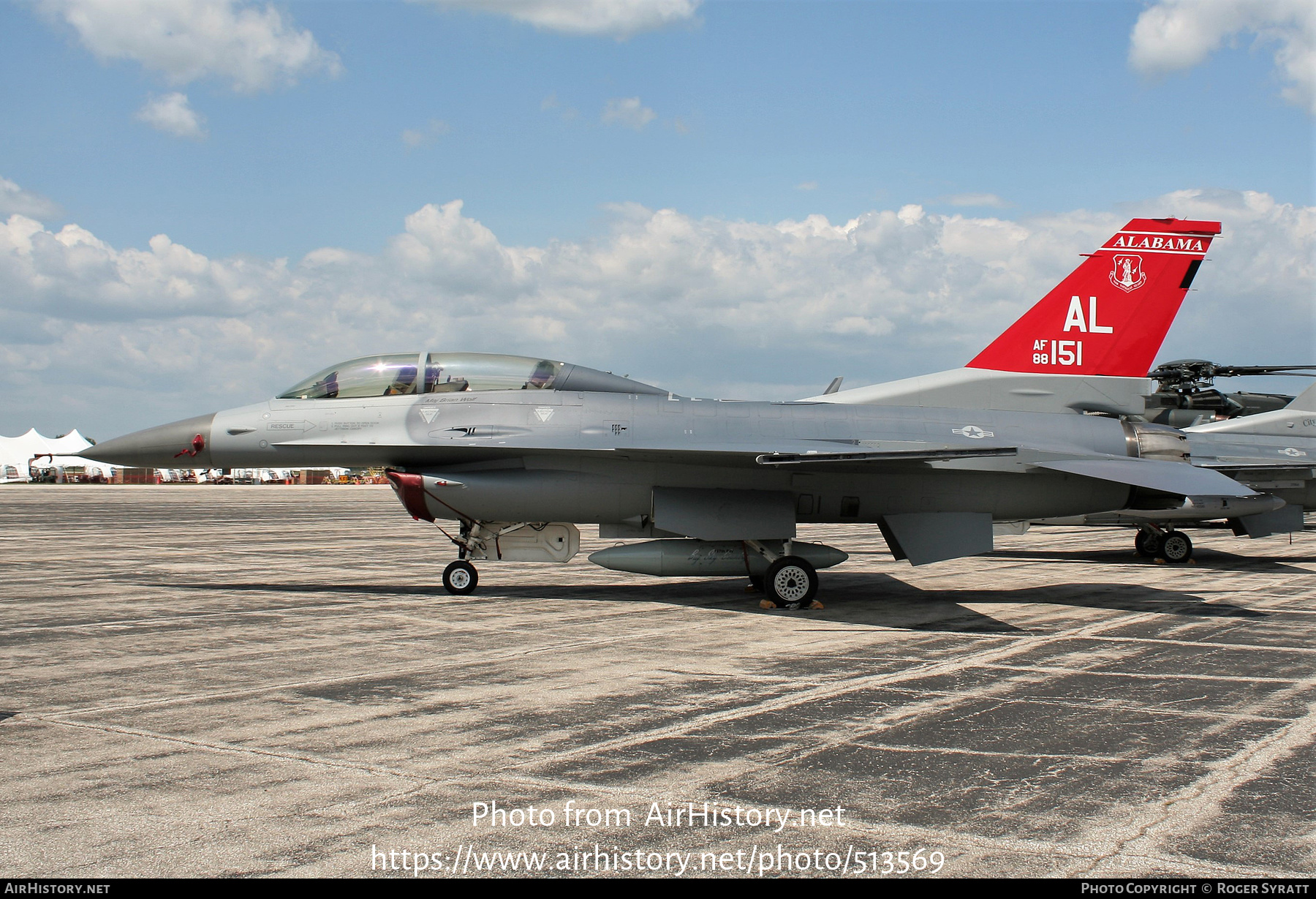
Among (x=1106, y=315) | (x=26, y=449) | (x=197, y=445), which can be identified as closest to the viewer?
(x=197, y=445)

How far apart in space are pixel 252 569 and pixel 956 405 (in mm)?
11184

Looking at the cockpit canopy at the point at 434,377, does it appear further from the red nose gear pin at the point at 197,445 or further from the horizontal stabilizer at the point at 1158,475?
the horizontal stabilizer at the point at 1158,475

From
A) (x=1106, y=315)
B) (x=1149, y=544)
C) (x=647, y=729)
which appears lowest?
(x=647, y=729)

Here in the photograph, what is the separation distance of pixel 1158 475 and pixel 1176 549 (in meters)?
7.55

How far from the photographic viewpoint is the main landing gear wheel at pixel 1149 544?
17766 millimetres

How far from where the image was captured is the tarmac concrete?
13.1ft

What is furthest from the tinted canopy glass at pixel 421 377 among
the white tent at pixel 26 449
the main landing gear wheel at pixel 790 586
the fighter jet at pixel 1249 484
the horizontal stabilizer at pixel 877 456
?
the white tent at pixel 26 449

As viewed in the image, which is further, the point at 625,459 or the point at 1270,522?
the point at 1270,522

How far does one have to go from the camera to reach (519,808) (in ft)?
14.4

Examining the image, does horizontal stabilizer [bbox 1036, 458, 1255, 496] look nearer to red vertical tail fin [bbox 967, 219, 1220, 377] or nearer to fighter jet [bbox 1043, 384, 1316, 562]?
red vertical tail fin [bbox 967, 219, 1220, 377]

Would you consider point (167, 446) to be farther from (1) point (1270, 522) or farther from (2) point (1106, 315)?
(1) point (1270, 522)

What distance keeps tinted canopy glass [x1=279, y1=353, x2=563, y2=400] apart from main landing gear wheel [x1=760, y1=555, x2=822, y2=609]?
11.9 feet

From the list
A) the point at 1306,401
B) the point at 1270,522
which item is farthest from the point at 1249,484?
the point at 1306,401

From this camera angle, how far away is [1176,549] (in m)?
17.5
